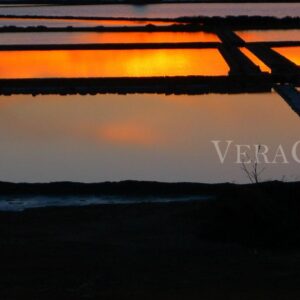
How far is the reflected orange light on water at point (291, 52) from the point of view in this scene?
11.1 meters

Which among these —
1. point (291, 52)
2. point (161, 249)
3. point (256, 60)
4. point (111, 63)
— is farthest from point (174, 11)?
point (161, 249)

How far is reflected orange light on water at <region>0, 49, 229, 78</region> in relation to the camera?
983cm

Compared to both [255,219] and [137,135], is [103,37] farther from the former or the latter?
[255,219]

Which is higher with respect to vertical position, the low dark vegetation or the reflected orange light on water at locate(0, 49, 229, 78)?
the reflected orange light on water at locate(0, 49, 229, 78)

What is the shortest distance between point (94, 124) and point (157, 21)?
53.8 ft

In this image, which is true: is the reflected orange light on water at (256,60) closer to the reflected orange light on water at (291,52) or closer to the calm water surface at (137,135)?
the reflected orange light on water at (291,52)

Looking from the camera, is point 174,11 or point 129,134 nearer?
point 129,134

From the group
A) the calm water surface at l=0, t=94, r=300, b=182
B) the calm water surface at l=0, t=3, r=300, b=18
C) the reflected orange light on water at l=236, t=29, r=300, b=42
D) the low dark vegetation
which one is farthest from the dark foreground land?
the calm water surface at l=0, t=3, r=300, b=18

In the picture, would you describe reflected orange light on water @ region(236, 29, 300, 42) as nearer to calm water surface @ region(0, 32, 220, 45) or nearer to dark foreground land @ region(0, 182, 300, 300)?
calm water surface @ region(0, 32, 220, 45)

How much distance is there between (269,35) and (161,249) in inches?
538

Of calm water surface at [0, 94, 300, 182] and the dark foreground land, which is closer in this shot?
the dark foreground land

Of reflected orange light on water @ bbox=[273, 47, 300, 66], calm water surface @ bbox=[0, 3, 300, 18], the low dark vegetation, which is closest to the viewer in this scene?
the low dark vegetation

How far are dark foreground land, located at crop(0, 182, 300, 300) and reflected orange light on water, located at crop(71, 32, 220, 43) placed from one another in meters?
10.9

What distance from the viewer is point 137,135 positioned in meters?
6.11
